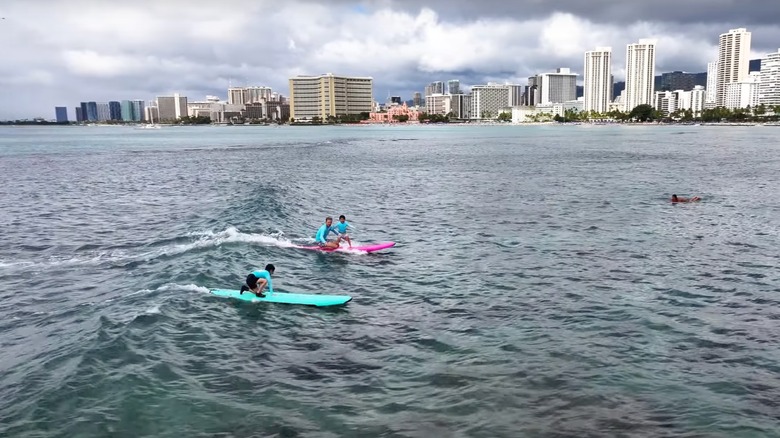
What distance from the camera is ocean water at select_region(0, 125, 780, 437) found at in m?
14.9

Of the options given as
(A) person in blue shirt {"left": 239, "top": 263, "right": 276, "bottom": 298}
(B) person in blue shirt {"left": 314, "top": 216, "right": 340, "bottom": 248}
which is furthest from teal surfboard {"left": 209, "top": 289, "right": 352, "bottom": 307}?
(B) person in blue shirt {"left": 314, "top": 216, "right": 340, "bottom": 248}

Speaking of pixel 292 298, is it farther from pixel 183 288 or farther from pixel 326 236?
pixel 326 236

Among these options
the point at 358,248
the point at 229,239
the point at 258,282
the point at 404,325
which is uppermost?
the point at 258,282

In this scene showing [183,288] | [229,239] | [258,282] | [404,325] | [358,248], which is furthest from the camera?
[229,239]

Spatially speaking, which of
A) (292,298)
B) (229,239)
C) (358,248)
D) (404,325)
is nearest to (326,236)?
(358,248)

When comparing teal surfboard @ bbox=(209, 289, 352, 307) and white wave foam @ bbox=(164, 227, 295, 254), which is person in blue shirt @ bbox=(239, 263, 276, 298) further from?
white wave foam @ bbox=(164, 227, 295, 254)

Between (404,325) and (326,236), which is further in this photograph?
(326,236)

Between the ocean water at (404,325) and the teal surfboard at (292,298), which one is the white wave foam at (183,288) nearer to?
the ocean water at (404,325)

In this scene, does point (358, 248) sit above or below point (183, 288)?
above

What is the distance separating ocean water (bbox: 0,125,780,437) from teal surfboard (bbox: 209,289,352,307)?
0.39 m

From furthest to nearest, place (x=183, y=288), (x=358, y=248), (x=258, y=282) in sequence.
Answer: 1. (x=358, y=248)
2. (x=183, y=288)
3. (x=258, y=282)

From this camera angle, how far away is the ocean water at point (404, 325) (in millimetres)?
14852

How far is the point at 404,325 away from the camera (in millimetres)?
20797

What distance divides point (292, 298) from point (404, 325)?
4975 mm
